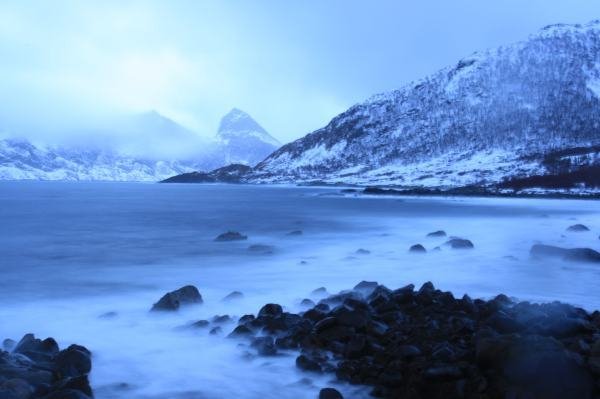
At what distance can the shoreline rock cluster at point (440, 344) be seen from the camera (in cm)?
757

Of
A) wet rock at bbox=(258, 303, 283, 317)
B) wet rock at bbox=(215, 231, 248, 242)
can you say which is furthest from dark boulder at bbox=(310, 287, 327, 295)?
wet rock at bbox=(215, 231, 248, 242)

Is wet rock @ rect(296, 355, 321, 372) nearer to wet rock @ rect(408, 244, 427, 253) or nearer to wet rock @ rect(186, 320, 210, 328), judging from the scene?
wet rock @ rect(186, 320, 210, 328)

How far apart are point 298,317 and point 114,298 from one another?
672cm

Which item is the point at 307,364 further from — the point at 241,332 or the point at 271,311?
the point at 271,311

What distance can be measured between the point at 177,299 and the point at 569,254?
15371 millimetres

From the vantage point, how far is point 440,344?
934cm

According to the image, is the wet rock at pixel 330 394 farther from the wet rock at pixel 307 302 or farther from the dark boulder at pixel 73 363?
the wet rock at pixel 307 302

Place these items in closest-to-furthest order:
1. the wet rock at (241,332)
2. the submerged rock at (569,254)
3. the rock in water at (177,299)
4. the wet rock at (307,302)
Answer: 1. the wet rock at (241,332)
2. the rock in water at (177,299)
3. the wet rock at (307,302)
4. the submerged rock at (569,254)

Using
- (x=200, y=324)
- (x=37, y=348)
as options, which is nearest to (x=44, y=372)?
(x=37, y=348)

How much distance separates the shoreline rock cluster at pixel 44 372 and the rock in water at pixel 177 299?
365 centimetres

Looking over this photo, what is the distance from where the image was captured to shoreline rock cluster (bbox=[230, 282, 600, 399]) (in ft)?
24.8

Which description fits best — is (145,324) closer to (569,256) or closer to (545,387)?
(545,387)

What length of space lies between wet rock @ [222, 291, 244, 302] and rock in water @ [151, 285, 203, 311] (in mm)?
789

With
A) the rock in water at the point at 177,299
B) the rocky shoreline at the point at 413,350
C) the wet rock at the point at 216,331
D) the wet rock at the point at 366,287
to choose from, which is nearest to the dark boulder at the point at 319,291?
the wet rock at the point at 366,287
